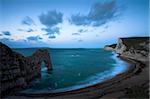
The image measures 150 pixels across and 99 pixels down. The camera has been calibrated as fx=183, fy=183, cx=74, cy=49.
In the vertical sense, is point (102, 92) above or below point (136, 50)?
below

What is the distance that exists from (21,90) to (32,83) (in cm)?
407

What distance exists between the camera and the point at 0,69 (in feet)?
66.5

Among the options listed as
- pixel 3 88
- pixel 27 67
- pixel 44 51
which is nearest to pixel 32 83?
pixel 27 67

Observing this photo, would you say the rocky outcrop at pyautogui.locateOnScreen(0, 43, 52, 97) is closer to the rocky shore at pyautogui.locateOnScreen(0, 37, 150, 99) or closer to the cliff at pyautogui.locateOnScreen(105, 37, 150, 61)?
the rocky shore at pyautogui.locateOnScreen(0, 37, 150, 99)

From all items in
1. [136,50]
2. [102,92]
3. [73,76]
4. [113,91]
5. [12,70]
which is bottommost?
[73,76]

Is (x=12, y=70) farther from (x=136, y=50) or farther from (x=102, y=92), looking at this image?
(x=136, y=50)

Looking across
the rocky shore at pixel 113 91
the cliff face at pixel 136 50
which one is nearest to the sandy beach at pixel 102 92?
the rocky shore at pixel 113 91

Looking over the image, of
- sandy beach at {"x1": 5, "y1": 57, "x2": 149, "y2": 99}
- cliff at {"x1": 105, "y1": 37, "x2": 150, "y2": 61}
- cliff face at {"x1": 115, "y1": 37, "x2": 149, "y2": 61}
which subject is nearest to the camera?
sandy beach at {"x1": 5, "y1": 57, "x2": 149, "y2": 99}

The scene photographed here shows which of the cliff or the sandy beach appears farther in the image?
the cliff

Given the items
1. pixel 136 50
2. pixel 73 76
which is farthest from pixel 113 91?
pixel 136 50

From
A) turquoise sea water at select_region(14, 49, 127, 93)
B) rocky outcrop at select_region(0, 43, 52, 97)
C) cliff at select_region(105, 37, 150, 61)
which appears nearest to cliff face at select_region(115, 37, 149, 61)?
cliff at select_region(105, 37, 150, 61)

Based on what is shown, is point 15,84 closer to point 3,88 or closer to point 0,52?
point 3,88

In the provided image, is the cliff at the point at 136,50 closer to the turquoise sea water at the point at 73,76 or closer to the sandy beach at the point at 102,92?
the turquoise sea water at the point at 73,76

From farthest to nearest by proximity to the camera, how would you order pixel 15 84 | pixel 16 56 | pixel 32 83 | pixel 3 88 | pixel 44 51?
pixel 44 51 → pixel 32 83 → pixel 16 56 → pixel 15 84 → pixel 3 88
